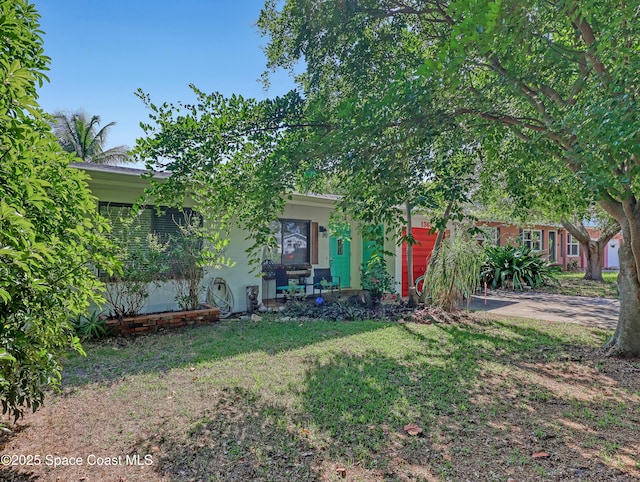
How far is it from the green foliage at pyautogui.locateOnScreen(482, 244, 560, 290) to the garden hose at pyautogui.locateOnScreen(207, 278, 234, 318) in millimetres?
9671

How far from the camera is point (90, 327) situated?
6168 mm

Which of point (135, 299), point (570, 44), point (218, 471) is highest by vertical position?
point (570, 44)

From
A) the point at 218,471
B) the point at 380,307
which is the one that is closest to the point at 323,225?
the point at 380,307

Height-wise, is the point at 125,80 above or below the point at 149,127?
above

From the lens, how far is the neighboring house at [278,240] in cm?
695

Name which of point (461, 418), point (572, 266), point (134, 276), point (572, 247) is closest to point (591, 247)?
point (572, 266)

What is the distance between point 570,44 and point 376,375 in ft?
18.6

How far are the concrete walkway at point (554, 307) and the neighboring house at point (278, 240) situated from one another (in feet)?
11.0

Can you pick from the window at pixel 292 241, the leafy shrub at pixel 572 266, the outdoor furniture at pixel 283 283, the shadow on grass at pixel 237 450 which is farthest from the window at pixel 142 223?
the leafy shrub at pixel 572 266

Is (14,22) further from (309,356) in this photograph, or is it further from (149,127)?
(309,356)

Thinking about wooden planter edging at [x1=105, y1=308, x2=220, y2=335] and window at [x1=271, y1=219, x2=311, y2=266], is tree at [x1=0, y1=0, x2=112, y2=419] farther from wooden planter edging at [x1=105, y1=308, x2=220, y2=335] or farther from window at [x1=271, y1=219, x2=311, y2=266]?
window at [x1=271, y1=219, x2=311, y2=266]

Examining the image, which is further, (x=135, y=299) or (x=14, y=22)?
(x=135, y=299)

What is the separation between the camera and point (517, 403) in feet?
12.7

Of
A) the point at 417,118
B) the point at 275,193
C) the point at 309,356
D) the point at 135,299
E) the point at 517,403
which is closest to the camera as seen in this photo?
the point at 517,403
